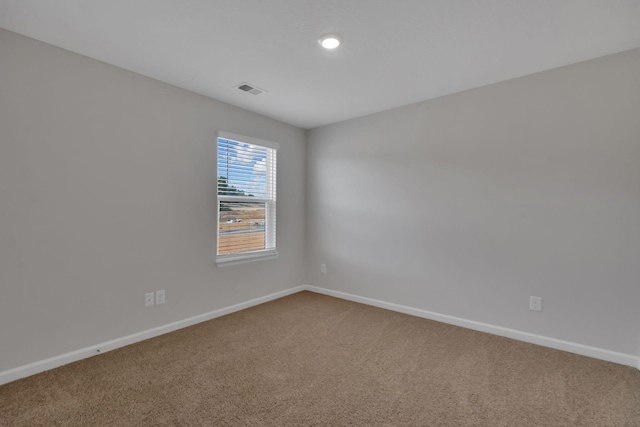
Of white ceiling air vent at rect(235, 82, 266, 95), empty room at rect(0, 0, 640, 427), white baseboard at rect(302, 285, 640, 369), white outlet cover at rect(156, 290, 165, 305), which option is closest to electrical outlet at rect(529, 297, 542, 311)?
empty room at rect(0, 0, 640, 427)

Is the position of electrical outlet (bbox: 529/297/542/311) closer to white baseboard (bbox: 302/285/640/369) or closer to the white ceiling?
white baseboard (bbox: 302/285/640/369)

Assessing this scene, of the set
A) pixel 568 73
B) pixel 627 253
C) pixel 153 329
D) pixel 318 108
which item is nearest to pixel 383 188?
pixel 318 108

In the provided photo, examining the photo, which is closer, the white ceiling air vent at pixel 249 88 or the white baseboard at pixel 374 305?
the white baseboard at pixel 374 305

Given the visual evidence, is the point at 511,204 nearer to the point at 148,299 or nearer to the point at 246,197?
the point at 246,197

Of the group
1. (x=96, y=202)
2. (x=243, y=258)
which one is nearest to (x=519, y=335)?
(x=243, y=258)

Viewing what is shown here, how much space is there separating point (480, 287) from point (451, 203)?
853 mm

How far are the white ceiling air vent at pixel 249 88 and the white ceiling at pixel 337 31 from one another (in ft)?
0.32

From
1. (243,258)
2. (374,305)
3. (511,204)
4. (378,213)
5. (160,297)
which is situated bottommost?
(374,305)

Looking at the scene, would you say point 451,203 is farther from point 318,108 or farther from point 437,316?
point 318,108

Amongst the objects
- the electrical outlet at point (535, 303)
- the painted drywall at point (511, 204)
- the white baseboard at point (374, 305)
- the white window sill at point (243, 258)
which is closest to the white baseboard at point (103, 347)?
the white baseboard at point (374, 305)

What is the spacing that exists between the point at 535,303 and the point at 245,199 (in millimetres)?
3029

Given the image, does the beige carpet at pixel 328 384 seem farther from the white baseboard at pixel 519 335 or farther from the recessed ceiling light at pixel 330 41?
the recessed ceiling light at pixel 330 41

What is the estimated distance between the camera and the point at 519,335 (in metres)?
2.62

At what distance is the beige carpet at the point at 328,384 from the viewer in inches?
64.9
